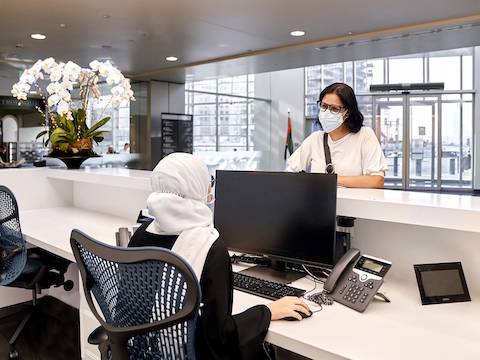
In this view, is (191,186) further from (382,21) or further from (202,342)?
(382,21)

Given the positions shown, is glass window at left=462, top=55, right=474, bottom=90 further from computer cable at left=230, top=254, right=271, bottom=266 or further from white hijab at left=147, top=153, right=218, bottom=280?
white hijab at left=147, top=153, right=218, bottom=280

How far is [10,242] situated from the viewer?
2605 mm

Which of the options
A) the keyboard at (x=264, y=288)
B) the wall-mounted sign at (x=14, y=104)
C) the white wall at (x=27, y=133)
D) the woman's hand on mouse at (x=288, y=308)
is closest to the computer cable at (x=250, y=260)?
the keyboard at (x=264, y=288)

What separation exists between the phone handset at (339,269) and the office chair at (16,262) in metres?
1.83

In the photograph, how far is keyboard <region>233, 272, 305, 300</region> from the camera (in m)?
1.52

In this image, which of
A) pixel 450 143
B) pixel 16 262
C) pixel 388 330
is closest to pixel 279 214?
pixel 388 330

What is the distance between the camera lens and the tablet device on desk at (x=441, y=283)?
1462mm

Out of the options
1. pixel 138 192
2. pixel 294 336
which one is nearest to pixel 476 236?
pixel 294 336

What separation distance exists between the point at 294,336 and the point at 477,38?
18.0 ft

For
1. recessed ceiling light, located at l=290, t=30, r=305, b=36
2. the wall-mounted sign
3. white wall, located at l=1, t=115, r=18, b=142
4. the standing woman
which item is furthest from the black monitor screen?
white wall, located at l=1, t=115, r=18, b=142

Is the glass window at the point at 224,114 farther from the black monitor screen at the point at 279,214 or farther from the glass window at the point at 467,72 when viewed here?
the black monitor screen at the point at 279,214

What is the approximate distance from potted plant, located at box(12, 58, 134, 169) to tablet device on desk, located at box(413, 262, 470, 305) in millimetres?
2572

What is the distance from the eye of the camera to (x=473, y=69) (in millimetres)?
10984

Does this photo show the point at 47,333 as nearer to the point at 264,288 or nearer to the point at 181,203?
the point at 264,288
